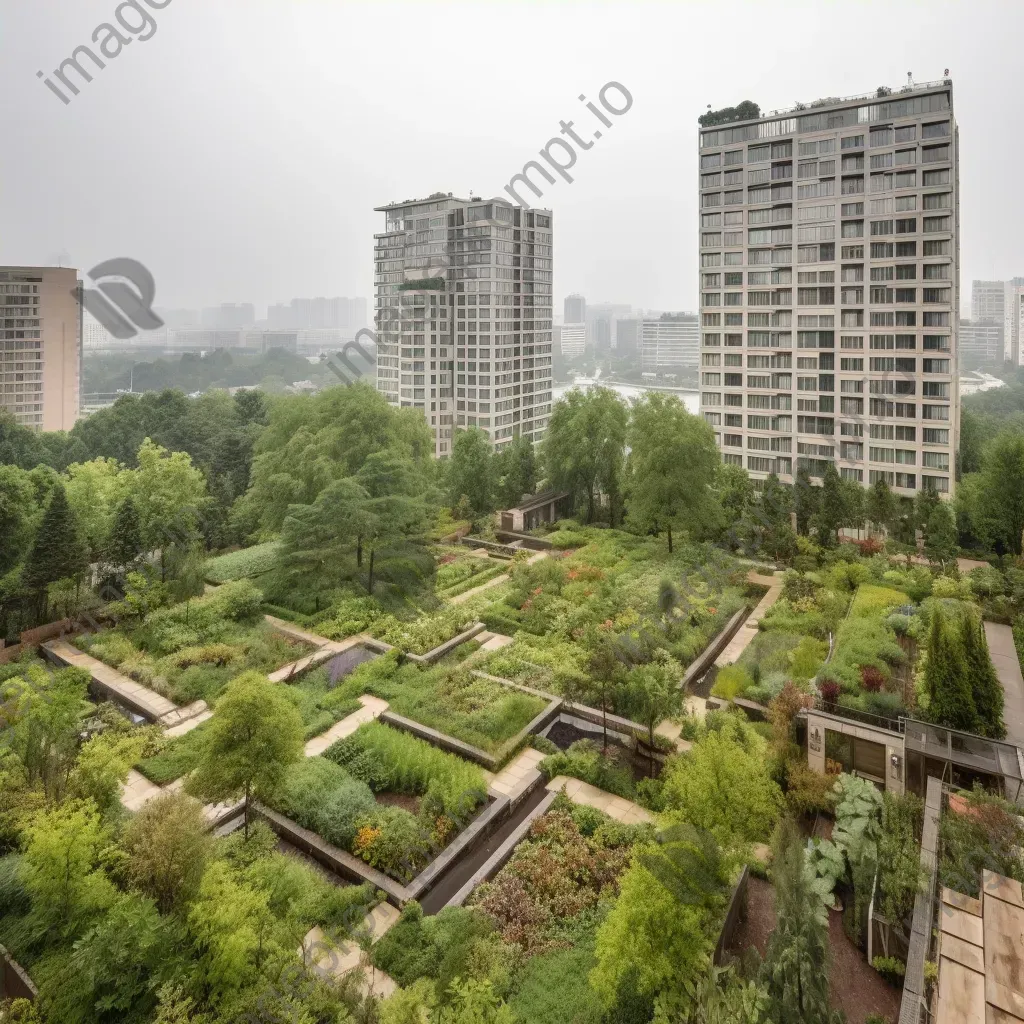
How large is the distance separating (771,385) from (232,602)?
71.4 ft

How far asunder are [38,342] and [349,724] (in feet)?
88.1

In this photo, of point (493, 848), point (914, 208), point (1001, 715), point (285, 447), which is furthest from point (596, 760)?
point (914, 208)

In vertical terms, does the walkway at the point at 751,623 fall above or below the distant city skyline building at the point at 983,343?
below

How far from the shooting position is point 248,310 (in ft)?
130

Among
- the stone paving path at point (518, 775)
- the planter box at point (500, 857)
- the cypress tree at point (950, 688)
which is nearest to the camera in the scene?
the planter box at point (500, 857)

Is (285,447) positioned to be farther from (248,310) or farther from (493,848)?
(248,310)

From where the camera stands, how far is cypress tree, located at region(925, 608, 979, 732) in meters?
9.14

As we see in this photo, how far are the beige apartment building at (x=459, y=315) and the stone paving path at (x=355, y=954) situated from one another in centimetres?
2902

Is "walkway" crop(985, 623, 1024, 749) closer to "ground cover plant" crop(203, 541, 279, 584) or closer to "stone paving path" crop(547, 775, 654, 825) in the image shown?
"stone paving path" crop(547, 775, 654, 825)

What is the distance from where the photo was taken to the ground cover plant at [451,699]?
35.1 feet

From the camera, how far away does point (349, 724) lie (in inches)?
441

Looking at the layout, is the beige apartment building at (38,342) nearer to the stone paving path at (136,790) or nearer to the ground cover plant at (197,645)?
the ground cover plant at (197,645)

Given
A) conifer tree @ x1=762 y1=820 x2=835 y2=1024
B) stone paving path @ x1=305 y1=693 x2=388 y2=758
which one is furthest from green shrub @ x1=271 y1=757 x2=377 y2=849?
conifer tree @ x1=762 y1=820 x2=835 y2=1024

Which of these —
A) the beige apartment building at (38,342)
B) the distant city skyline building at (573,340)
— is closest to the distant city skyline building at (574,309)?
the distant city skyline building at (573,340)
